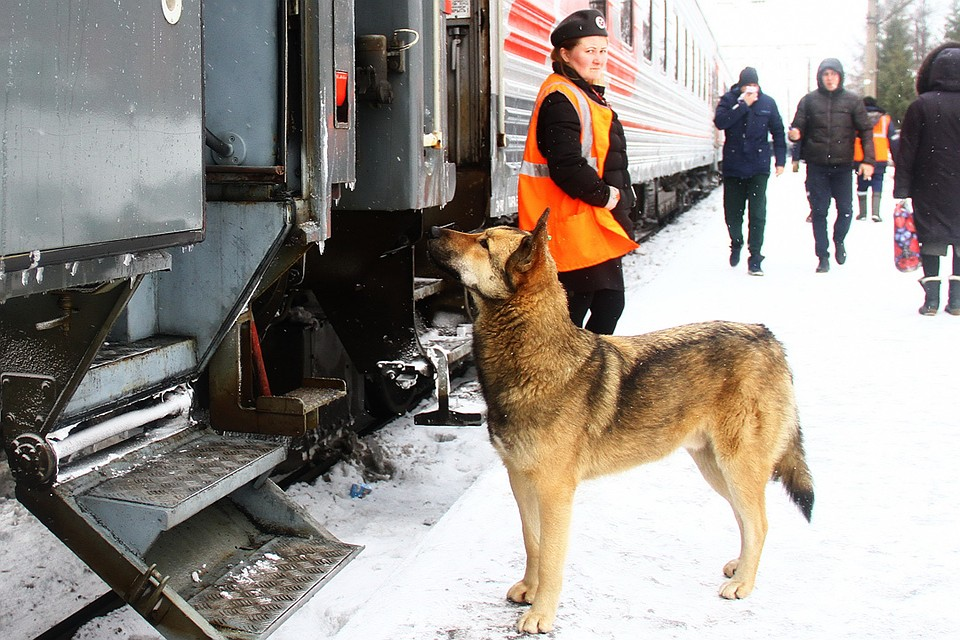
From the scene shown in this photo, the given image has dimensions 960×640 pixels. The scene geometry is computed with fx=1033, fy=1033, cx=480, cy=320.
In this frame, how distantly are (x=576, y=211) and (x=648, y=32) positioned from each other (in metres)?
7.56

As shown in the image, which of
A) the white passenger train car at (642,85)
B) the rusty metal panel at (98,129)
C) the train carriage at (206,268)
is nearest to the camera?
the rusty metal panel at (98,129)

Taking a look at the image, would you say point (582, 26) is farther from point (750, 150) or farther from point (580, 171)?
point (750, 150)

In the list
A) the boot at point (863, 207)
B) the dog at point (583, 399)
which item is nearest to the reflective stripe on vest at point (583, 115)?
the dog at point (583, 399)

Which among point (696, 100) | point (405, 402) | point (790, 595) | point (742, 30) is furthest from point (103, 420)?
point (742, 30)

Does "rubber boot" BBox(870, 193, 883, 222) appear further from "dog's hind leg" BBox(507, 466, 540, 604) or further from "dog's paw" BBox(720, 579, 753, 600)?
"dog's hind leg" BBox(507, 466, 540, 604)

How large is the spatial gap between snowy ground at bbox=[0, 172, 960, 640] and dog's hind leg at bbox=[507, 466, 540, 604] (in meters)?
0.06

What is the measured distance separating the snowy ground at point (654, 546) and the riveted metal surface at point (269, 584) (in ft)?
0.59

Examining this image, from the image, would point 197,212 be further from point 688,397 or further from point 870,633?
point 870,633

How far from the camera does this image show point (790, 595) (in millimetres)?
3164

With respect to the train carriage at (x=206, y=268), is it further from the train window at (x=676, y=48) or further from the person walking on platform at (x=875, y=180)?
the person walking on platform at (x=875, y=180)

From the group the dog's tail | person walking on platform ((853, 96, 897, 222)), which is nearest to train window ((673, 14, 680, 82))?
person walking on platform ((853, 96, 897, 222))

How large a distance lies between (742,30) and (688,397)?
45714 mm

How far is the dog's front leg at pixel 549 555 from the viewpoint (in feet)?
9.38

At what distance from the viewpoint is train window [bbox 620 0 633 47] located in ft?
31.1
